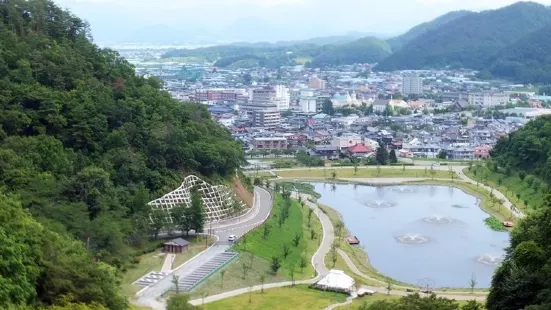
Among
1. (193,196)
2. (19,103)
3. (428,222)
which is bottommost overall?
(428,222)

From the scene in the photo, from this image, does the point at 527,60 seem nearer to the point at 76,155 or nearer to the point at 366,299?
the point at 76,155

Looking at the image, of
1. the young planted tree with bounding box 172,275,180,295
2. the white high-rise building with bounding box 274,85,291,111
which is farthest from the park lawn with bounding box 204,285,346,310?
the white high-rise building with bounding box 274,85,291,111

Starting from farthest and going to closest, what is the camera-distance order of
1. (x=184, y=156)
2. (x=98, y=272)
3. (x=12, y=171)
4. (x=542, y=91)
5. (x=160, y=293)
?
(x=542, y=91), (x=184, y=156), (x=12, y=171), (x=160, y=293), (x=98, y=272)

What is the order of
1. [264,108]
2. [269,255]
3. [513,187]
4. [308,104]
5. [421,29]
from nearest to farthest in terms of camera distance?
[269,255]
[513,187]
[264,108]
[308,104]
[421,29]

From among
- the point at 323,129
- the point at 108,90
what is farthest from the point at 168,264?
Answer: the point at 323,129

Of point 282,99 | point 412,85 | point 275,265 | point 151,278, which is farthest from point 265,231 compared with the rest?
point 412,85

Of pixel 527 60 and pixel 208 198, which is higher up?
pixel 527 60

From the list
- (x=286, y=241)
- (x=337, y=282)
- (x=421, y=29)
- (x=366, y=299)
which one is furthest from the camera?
(x=421, y=29)

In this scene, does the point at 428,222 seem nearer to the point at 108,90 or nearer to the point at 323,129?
the point at 108,90

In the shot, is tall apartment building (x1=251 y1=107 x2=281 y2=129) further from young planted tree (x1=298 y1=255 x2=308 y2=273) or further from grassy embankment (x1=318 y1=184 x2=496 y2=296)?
young planted tree (x1=298 y1=255 x2=308 y2=273)
